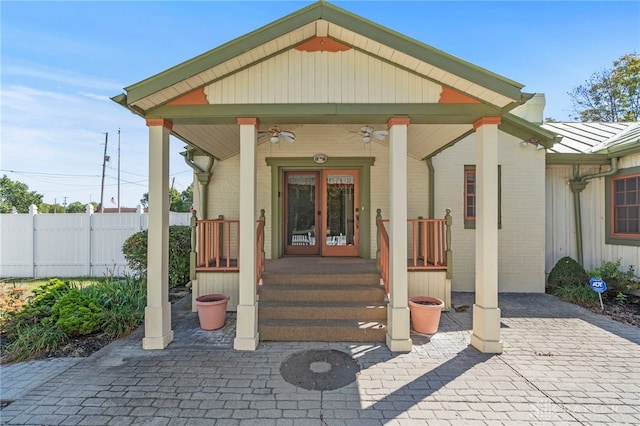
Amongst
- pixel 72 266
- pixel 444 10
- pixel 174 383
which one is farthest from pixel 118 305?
pixel 444 10

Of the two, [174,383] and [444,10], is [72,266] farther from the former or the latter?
[444,10]

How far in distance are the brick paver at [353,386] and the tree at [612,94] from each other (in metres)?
16.6

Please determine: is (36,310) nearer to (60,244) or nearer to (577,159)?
(60,244)

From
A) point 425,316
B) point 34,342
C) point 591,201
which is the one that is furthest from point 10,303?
point 591,201

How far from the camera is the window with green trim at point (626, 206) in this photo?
587 cm

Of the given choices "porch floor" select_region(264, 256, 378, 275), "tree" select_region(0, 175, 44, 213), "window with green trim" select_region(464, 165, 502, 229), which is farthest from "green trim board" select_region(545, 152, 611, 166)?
"tree" select_region(0, 175, 44, 213)

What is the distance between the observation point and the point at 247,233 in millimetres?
3689

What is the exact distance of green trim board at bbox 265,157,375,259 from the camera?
620 centimetres

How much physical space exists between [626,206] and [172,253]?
30.9 ft

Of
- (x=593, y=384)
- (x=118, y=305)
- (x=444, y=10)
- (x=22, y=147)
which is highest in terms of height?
(x=444, y=10)

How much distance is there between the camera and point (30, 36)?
621 centimetres

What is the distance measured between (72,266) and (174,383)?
7.21 meters

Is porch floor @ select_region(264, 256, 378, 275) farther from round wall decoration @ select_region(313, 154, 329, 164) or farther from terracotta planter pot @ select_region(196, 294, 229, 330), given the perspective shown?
round wall decoration @ select_region(313, 154, 329, 164)

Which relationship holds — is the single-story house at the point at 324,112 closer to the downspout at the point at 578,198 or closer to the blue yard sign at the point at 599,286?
the blue yard sign at the point at 599,286
